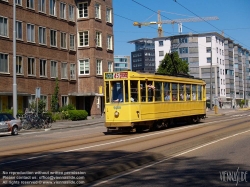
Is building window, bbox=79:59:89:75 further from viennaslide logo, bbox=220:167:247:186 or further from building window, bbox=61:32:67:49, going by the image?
viennaslide logo, bbox=220:167:247:186

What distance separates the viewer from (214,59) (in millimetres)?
108062

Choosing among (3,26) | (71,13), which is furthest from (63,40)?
(3,26)

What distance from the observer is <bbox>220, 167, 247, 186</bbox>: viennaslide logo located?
9.55 m

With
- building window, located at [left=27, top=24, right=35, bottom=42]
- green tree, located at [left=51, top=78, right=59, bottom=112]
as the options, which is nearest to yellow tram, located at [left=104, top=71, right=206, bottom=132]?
green tree, located at [left=51, top=78, right=59, bottom=112]

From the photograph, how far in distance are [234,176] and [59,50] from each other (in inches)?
1484

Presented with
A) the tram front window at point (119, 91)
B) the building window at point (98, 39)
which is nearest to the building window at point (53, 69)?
the building window at point (98, 39)

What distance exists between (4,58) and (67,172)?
98.6ft

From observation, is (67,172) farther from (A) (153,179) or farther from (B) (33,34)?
(B) (33,34)

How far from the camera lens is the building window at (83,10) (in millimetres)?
48688

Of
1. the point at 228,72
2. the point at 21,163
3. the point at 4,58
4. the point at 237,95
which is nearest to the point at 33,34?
the point at 4,58

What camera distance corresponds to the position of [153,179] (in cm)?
986

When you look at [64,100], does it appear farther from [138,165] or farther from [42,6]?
[138,165]

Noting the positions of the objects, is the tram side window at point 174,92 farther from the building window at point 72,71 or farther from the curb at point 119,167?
the building window at point 72,71

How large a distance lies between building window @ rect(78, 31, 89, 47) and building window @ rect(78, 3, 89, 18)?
1852 mm
